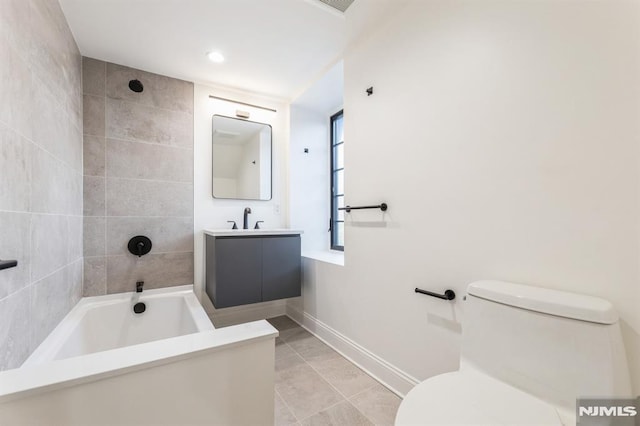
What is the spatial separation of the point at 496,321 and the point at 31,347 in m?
2.01

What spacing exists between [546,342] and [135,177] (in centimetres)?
283

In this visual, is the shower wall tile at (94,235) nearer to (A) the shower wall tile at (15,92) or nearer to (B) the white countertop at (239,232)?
(B) the white countertop at (239,232)

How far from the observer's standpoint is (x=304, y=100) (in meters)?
2.83

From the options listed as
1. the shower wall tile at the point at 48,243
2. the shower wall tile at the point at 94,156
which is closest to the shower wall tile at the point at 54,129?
the shower wall tile at the point at 94,156

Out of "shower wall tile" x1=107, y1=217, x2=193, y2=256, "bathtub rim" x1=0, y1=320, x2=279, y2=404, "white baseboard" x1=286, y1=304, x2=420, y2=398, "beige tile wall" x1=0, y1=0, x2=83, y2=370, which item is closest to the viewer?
"bathtub rim" x1=0, y1=320, x2=279, y2=404

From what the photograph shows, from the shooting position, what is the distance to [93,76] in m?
2.15

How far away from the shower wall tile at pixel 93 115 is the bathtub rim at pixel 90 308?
4.34 ft

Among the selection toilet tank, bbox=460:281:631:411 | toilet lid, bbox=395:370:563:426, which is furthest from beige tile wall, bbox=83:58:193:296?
toilet tank, bbox=460:281:631:411

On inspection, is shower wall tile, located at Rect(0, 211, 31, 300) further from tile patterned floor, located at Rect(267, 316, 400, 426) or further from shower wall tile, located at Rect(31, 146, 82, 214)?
tile patterned floor, located at Rect(267, 316, 400, 426)

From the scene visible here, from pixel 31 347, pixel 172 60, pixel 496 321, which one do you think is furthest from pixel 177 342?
pixel 172 60

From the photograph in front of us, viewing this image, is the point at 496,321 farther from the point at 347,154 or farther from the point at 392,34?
the point at 392,34

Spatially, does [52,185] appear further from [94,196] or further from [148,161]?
[148,161]

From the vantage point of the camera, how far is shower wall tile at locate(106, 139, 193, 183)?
2219 mm

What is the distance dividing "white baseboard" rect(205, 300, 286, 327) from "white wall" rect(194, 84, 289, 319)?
22 millimetres
